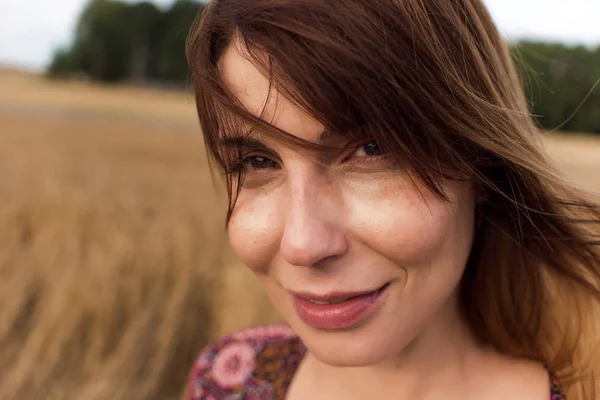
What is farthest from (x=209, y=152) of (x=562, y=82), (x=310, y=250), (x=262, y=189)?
(x=562, y=82)

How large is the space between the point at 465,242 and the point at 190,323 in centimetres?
137

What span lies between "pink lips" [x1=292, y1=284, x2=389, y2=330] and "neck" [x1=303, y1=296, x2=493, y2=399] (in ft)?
0.59

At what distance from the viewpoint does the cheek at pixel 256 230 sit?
2.18ft

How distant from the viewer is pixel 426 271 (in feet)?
2.14

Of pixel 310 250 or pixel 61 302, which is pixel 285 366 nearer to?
pixel 310 250

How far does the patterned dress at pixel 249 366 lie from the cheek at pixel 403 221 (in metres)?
0.44

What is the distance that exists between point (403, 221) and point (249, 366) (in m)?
0.54

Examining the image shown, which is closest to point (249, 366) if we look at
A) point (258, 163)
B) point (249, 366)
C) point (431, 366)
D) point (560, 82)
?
point (249, 366)

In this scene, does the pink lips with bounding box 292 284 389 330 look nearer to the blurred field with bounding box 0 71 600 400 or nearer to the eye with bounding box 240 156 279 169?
the eye with bounding box 240 156 279 169

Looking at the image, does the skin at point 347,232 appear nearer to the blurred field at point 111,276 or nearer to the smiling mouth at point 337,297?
the smiling mouth at point 337,297

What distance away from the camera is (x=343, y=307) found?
0.65 meters

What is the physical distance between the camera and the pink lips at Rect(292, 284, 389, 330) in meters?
0.65

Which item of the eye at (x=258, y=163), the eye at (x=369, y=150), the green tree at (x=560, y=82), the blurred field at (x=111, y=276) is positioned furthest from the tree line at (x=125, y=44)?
the eye at (x=369, y=150)

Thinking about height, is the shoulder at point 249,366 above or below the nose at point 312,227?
below
